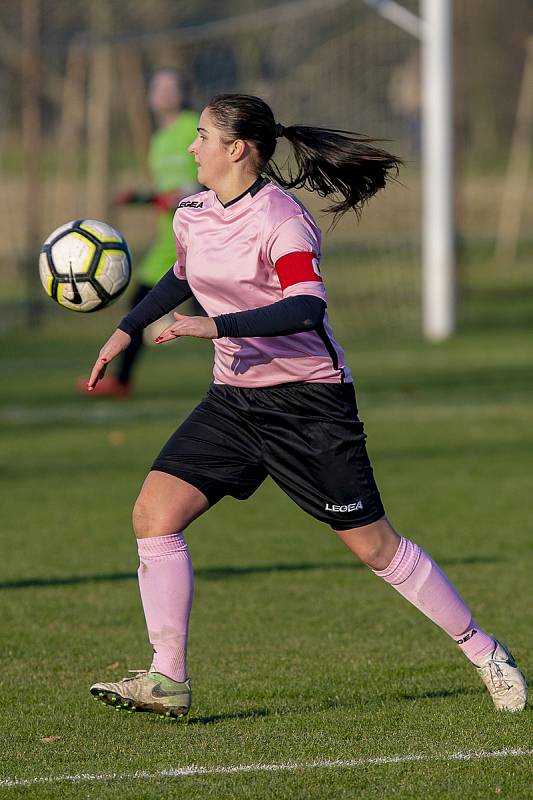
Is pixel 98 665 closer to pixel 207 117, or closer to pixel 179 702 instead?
pixel 179 702

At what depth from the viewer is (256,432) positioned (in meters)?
5.29

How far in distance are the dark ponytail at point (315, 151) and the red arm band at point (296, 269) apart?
38 centimetres

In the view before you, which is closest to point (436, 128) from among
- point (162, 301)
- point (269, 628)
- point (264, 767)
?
point (269, 628)

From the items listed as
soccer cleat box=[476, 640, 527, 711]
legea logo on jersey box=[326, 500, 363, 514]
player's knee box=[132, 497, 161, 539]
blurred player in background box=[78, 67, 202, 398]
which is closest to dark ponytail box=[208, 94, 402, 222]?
legea logo on jersey box=[326, 500, 363, 514]

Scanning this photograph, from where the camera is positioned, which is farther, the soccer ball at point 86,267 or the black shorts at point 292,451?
the soccer ball at point 86,267

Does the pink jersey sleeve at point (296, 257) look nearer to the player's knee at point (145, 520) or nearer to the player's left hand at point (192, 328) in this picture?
the player's left hand at point (192, 328)

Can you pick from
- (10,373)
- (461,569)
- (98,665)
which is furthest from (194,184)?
(98,665)

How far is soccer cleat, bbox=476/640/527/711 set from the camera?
5.15 meters

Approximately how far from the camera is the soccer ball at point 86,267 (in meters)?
6.17

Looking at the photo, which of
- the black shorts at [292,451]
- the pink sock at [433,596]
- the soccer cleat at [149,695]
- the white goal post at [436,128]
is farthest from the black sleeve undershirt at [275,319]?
the white goal post at [436,128]

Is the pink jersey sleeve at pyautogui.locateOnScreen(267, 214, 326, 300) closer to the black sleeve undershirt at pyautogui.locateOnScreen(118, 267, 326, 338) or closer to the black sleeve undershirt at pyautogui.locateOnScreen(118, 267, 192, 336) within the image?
the black sleeve undershirt at pyautogui.locateOnScreen(118, 267, 326, 338)

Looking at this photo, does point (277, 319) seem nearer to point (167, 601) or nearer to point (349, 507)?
point (349, 507)

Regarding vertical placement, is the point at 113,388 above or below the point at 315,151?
below

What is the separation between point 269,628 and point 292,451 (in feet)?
5.36
